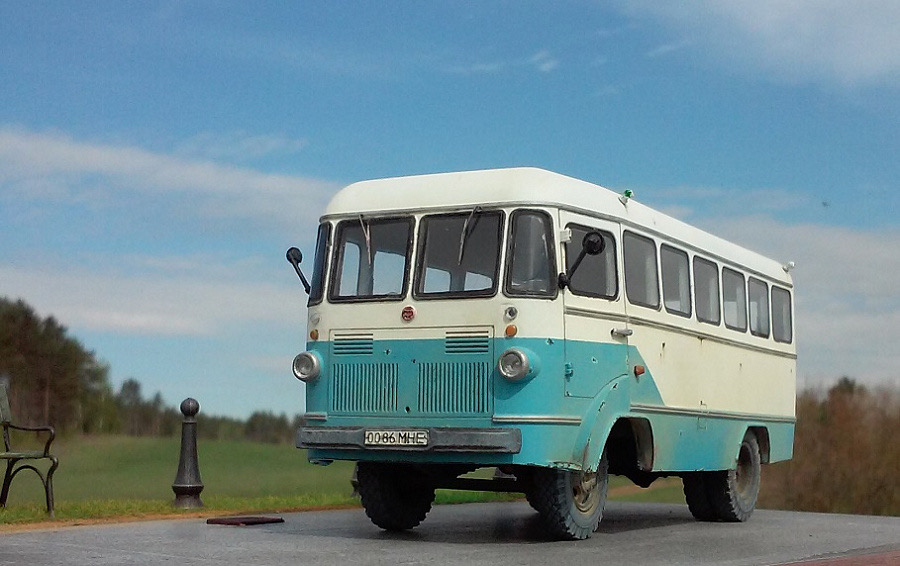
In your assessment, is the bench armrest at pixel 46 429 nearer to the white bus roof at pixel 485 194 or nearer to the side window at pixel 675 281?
the white bus roof at pixel 485 194

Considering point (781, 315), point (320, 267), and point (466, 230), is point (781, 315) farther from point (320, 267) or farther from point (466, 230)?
point (320, 267)

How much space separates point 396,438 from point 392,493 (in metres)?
1.57

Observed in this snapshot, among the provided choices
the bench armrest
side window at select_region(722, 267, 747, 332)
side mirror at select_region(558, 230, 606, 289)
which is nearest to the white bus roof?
side mirror at select_region(558, 230, 606, 289)

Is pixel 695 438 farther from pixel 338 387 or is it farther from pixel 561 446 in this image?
pixel 338 387

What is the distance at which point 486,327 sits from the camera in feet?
38.2

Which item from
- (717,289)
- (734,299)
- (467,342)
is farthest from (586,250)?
(734,299)

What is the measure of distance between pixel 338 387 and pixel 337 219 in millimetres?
1619

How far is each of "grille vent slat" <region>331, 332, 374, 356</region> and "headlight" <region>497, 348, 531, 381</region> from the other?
135cm

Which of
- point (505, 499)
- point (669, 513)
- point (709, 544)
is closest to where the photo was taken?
point (709, 544)

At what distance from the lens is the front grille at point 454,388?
11578 mm

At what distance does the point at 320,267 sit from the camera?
12688 mm

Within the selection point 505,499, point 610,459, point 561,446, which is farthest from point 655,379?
point 505,499

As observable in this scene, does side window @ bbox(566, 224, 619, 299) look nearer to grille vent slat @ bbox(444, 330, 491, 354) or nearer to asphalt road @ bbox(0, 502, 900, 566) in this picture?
grille vent slat @ bbox(444, 330, 491, 354)

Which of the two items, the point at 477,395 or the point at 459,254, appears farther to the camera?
the point at 459,254
